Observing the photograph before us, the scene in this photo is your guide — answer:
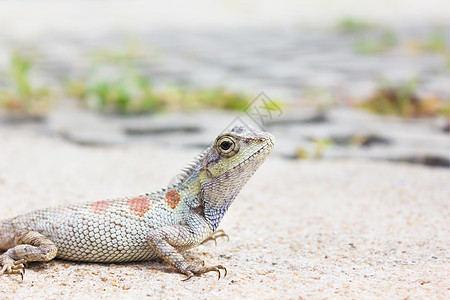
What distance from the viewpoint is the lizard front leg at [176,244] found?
12.3 ft

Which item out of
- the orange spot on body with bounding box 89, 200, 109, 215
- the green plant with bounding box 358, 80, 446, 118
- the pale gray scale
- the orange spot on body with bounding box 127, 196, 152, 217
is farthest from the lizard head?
the green plant with bounding box 358, 80, 446, 118

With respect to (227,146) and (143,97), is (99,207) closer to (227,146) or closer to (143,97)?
(227,146)

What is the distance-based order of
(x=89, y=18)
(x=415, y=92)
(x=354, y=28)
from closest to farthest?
(x=415, y=92) < (x=354, y=28) < (x=89, y=18)

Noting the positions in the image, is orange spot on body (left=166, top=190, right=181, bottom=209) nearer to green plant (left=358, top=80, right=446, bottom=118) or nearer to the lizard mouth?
the lizard mouth

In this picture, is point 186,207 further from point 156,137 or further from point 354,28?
point 354,28

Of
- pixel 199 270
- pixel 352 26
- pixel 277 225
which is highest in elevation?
pixel 352 26

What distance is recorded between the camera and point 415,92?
31.1 ft

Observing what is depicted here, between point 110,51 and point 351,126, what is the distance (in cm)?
780

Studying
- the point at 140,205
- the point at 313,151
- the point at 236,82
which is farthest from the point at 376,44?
the point at 140,205

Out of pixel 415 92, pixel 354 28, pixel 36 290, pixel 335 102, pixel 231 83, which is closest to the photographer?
pixel 36 290

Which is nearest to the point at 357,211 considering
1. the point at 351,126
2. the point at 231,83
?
the point at 351,126

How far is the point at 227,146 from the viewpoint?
13.0 ft

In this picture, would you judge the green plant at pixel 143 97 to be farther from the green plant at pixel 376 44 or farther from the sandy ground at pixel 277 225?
the green plant at pixel 376 44

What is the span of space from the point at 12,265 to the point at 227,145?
63.6 inches
